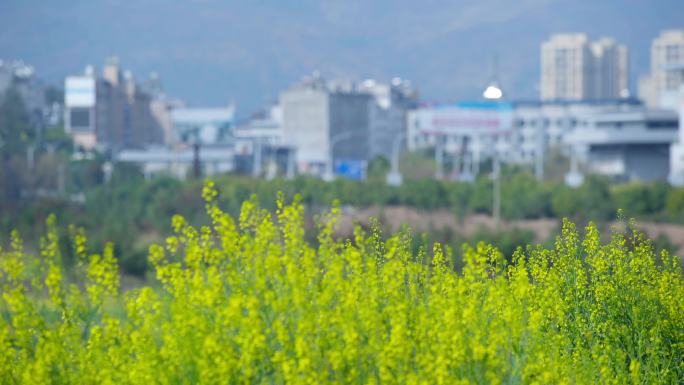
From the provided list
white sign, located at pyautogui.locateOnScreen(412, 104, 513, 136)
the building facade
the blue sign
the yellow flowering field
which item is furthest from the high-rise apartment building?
the yellow flowering field

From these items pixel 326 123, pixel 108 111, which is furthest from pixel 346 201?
pixel 108 111

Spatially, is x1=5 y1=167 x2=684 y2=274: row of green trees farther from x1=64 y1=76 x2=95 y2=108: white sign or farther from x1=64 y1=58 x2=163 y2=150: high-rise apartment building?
x1=64 y1=76 x2=95 y2=108: white sign

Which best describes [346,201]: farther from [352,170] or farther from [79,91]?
[79,91]

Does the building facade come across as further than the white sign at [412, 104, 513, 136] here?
Yes

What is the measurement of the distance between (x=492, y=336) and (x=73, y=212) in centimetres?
6560

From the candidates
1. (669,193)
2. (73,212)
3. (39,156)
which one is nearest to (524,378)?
→ (669,193)

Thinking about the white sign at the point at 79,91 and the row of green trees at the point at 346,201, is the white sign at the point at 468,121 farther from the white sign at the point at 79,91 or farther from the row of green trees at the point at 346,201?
the white sign at the point at 79,91

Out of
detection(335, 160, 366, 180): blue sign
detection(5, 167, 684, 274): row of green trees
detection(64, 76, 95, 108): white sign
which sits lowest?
detection(5, 167, 684, 274): row of green trees

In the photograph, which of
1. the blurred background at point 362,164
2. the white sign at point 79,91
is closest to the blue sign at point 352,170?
the blurred background at point 362,164

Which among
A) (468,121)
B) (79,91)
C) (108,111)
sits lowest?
(468,121)

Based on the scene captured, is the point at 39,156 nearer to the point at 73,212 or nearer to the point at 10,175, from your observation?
the point at 10,175

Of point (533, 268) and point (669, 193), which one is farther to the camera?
point (669, 193)

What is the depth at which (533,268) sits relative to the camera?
11.3 m

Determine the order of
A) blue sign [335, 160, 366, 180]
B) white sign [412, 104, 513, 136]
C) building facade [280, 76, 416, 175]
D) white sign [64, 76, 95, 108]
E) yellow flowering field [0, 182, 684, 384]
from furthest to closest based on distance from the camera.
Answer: white sign [64, 76, 95, 108] → building facade [280, 76, 416, 175] → white sign [412, 104, 513, 136] → blue sign [335, 160, 366, 180] → yellow flowering field [0, 182, 684, 384]
